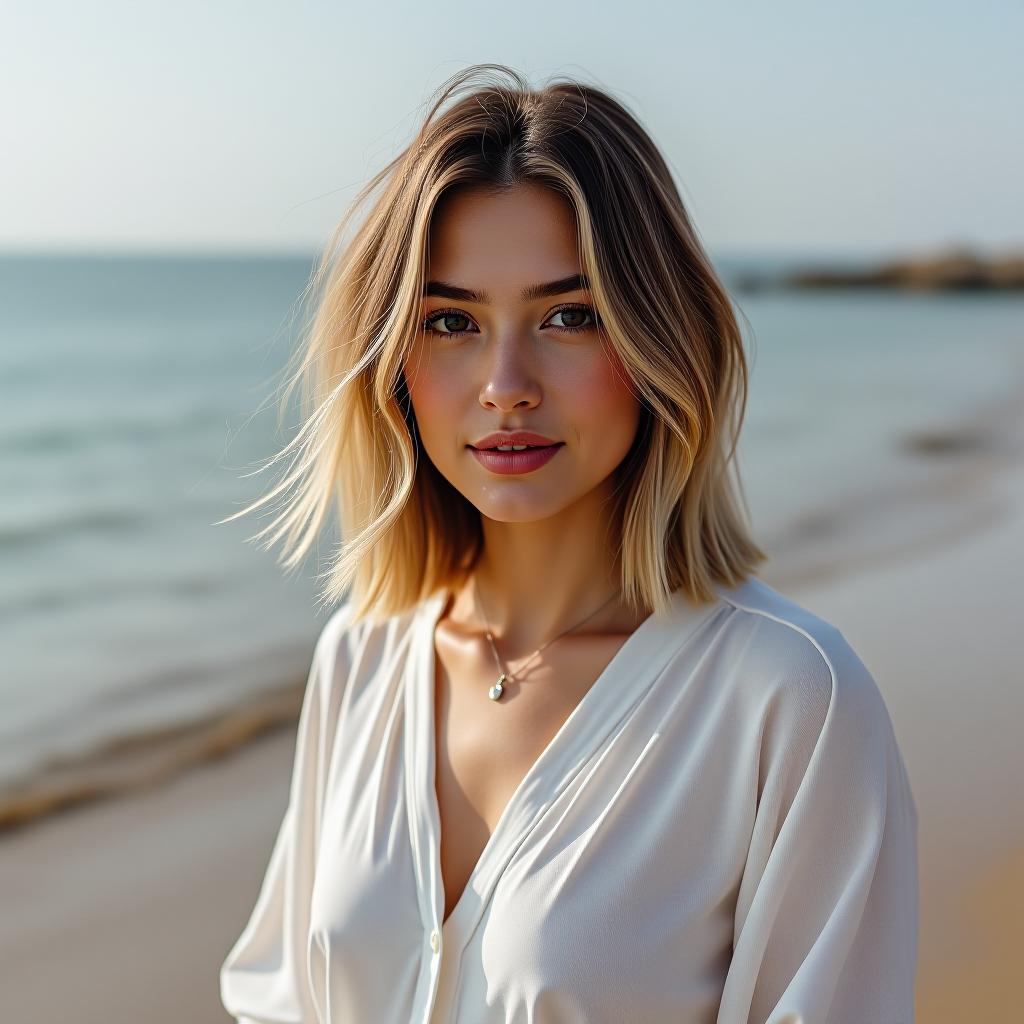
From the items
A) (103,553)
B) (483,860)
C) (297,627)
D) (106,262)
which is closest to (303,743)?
(483,860)

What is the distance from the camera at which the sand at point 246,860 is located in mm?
3354

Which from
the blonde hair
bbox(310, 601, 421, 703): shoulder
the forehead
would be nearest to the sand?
bbox(310, 601, 421, 703): shoulder

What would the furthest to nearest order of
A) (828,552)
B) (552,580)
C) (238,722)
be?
(828,552) → (238,722) → (552,580)

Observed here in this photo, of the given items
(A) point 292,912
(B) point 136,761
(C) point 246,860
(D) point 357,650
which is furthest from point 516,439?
(B) point 136,761

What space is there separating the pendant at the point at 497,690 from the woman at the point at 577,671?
1 cm

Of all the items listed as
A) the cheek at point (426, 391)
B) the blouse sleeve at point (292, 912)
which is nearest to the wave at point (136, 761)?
the blouse sleeve at point (292, 912)

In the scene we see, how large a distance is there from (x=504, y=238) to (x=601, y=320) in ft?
0.60

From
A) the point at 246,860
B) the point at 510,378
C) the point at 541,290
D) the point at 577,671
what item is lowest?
the point at 246,860

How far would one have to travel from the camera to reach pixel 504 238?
1717 mm

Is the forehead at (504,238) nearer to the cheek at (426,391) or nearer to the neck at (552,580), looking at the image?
the cheek at (426,391)

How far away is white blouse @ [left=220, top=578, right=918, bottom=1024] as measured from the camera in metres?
1.58

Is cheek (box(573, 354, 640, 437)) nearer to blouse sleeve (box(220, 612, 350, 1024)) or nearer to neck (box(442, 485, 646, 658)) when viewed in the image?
neck (box(442, 485, 646, 658))

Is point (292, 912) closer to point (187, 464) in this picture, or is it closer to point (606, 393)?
point (606, 393)

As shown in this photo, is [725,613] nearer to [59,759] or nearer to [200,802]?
[200,802]
